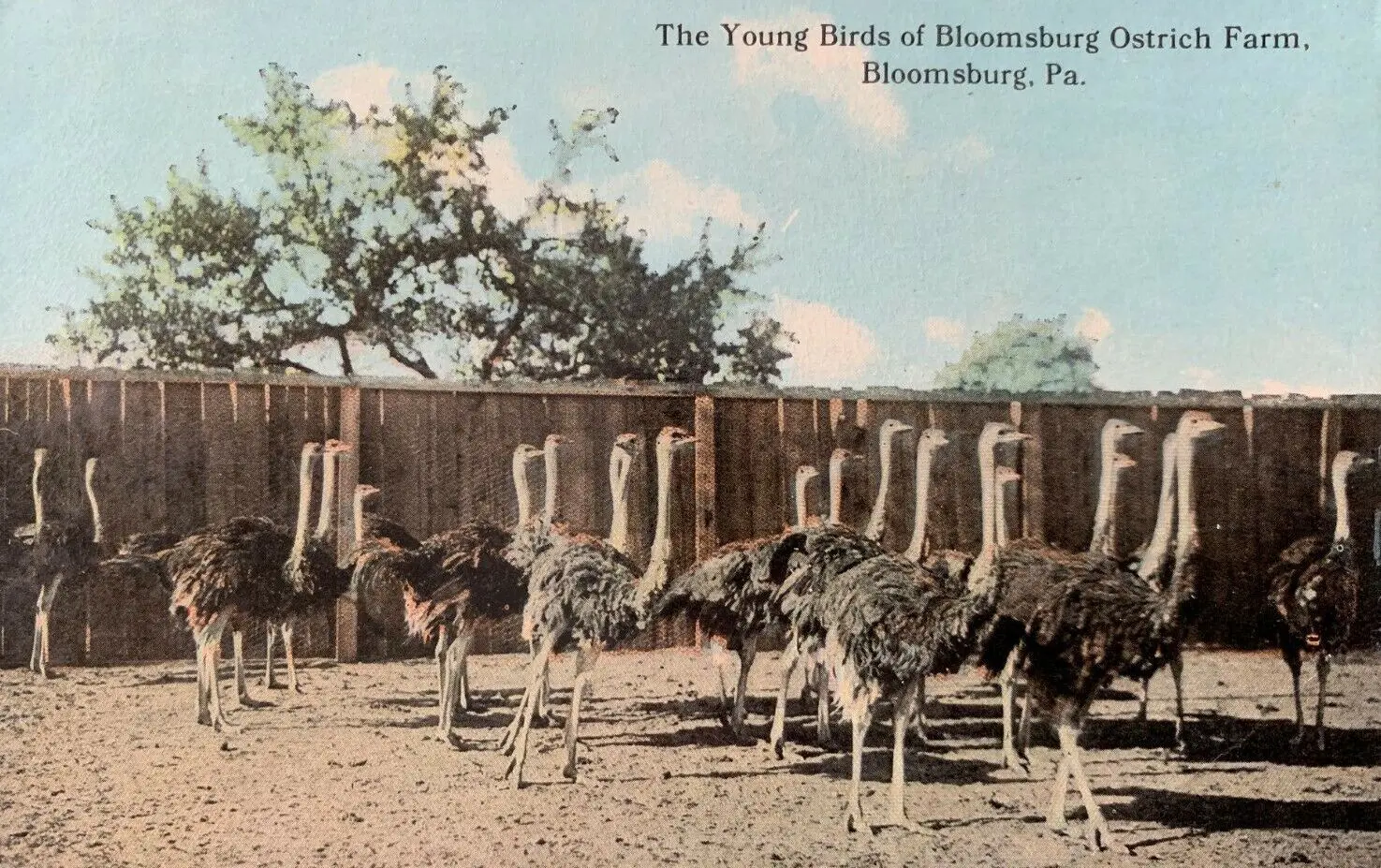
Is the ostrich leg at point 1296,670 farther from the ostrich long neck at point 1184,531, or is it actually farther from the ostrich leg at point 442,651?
the ostrich leg at point 442,651

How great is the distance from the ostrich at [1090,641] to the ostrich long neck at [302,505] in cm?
217

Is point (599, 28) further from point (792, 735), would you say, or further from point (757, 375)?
point (792, 735)

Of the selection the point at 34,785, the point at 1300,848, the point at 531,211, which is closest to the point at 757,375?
the point at 531,211

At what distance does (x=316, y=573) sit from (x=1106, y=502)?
2.49 metres

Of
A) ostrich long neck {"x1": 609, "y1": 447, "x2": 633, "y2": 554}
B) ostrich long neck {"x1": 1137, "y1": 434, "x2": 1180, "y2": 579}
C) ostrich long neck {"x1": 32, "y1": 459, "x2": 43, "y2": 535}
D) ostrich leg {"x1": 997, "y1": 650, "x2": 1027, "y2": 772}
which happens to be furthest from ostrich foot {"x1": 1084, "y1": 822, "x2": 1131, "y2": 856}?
ostrich long neck {"x1": 32, "y1": 459, "x2": 43, "y2": 535}

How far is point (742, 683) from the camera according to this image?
354 cm

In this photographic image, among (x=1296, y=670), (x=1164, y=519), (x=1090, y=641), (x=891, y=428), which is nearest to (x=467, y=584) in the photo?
(x=891, y=428)

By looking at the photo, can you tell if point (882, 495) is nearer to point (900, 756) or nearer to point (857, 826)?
point (900, 756)

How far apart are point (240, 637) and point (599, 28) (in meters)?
2.23

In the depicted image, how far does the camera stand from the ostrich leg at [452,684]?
3.39 metres

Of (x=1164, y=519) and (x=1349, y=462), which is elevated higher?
(x=1349, y=462)

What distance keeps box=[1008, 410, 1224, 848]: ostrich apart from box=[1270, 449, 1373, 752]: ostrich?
1.87ft

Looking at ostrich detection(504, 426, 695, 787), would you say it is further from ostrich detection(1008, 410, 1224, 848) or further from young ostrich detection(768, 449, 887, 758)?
ostrich detection(1008, 410, 1224, 848)

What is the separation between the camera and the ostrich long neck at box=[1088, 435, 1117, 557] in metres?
3.48
